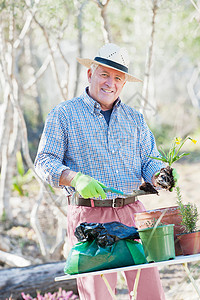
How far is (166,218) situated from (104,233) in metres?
0.30

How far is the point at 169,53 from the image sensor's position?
49.0ft

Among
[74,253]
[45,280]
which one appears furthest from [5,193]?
[74,253]

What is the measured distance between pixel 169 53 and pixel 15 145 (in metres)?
9.66

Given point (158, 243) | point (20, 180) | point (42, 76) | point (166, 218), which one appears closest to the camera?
point (158, 243)

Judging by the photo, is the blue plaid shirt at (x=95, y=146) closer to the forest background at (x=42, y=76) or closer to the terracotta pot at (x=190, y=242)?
the terracotta pot at (x=190, y=242)

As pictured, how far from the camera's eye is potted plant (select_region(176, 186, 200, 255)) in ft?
6.34

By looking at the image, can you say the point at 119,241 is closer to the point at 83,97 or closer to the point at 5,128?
the point at 83,97

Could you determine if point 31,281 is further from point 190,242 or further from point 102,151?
point 190,242

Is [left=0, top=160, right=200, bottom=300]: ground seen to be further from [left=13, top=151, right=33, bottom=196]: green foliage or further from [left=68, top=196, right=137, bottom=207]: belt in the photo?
[left=68, top=196, right=137, bottom=207]: belt

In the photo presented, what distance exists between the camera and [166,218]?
2004mm

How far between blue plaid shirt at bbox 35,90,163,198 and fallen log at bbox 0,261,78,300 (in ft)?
6.22

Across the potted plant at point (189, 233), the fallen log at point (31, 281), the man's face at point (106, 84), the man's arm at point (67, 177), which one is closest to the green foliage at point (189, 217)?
the potted plant at point (189, 233)

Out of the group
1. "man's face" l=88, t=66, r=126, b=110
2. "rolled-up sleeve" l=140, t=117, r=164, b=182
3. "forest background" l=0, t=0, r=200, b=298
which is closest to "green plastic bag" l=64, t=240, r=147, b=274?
"rolled-up sleeve" l=140, t=117, r=164, b=182

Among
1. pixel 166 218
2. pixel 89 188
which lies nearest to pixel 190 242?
pixel 166 218
